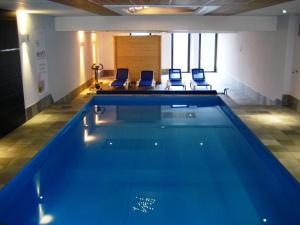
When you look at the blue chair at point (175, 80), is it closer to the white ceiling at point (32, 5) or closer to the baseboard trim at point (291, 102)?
the baseboard trim at point (291, 102)

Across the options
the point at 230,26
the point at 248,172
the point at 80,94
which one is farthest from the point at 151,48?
the point at 248,172

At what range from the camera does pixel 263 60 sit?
35.4ft

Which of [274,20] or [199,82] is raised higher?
[274,20]

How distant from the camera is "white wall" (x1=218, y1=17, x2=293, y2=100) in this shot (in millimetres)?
9289

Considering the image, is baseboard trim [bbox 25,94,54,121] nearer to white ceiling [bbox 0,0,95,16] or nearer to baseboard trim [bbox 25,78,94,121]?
baseboard trim [bbox 25,78,94,121]

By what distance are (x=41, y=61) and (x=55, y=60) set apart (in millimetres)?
1103

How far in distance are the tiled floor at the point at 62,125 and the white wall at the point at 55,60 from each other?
683 mm

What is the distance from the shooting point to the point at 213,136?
7.98 metres

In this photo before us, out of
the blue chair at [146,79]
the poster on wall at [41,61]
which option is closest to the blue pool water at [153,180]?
the poster on wall at [41,61]

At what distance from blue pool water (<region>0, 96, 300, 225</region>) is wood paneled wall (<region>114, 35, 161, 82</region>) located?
21.6 feet

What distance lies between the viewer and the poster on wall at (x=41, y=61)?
340 inches

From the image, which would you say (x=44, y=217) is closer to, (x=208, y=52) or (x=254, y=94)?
(x=254, y=94)

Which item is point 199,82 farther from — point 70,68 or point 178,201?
point 178,201

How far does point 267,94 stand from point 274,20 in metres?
2.09
